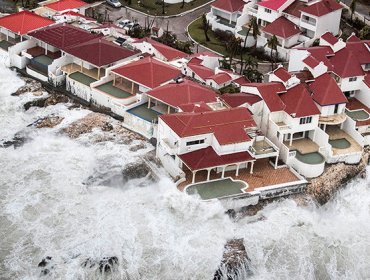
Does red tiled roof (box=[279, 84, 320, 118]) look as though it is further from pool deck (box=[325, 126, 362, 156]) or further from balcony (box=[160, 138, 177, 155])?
balcony (box=[160, 138, 177, 155])

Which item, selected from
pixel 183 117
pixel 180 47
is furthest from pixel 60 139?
Result: pixel 180 47

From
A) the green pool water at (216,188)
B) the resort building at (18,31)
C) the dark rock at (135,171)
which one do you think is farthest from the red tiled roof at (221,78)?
the resort building at (18,31)

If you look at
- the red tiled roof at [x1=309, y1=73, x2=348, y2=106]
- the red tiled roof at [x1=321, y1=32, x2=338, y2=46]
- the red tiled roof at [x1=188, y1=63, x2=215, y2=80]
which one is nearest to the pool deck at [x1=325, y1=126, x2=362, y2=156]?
the red tiled roof at [x1=309, y1=73, x2=348, y2=106]

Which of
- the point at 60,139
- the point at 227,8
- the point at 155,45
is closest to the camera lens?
the point at 60,139

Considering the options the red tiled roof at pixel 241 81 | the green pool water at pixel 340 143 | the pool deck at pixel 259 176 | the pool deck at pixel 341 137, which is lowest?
the pool deck at pixel 259 176

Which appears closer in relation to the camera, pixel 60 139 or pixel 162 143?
pixel 162 143

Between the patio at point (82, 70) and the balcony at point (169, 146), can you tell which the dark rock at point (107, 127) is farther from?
the patio at point (82, 70)

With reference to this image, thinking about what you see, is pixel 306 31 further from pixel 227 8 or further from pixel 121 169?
pixel 121 169
